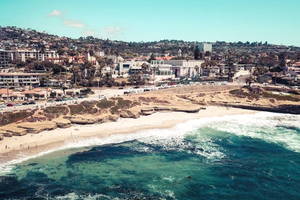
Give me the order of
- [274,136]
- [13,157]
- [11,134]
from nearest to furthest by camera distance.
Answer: [13,157] < [11,134] < [274,136]

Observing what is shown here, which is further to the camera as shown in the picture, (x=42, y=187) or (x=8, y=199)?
(x=42, y=187)

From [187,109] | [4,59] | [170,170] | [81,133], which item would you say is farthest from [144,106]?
[4,59]

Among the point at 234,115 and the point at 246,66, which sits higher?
the point at 246,66

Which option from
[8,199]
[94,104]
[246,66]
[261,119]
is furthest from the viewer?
[246,66]

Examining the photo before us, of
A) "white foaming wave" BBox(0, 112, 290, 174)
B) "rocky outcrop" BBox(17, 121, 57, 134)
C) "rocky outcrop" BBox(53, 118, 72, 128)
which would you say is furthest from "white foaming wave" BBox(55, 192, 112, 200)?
"rocky outcrop" BBox(53, 118, 72, 128)

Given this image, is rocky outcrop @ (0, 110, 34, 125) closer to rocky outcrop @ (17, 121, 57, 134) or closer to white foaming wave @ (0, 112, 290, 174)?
rocky outcrop @ (17, 121, 57, 134)

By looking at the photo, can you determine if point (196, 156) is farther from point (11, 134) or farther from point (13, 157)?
point (11, 134)

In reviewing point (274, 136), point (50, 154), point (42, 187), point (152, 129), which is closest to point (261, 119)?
point (274, 136)
